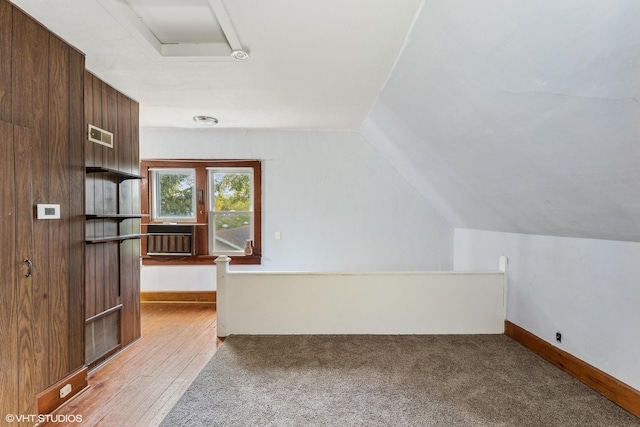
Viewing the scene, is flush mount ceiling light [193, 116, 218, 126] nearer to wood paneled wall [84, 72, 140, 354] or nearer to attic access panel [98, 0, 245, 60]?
wood paneled wall [84, 72, 140, 354]

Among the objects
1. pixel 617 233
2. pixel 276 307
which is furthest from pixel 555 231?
pixel 276 307

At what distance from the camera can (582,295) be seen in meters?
2.25

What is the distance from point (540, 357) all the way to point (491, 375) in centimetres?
63

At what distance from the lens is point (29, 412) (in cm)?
177

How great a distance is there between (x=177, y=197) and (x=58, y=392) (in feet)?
8.91

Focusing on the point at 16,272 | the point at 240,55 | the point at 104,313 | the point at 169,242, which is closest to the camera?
the point at 16,272

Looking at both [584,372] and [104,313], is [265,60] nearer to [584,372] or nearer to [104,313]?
[104,313]

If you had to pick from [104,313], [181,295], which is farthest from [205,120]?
[181,295]

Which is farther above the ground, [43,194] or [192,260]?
[43,194]

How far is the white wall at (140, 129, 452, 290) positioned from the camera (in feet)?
13.7

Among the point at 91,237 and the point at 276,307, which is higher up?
the point at 91,237

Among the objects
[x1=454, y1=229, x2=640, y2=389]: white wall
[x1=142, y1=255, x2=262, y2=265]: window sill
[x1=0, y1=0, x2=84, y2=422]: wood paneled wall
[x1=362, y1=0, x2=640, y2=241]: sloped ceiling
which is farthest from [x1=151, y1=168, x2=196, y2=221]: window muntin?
[x1=454, y1=229, x2=640, y2=389]: white wall

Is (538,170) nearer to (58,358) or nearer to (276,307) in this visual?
(276,307)

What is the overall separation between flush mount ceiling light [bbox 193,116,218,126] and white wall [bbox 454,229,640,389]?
348 cm
